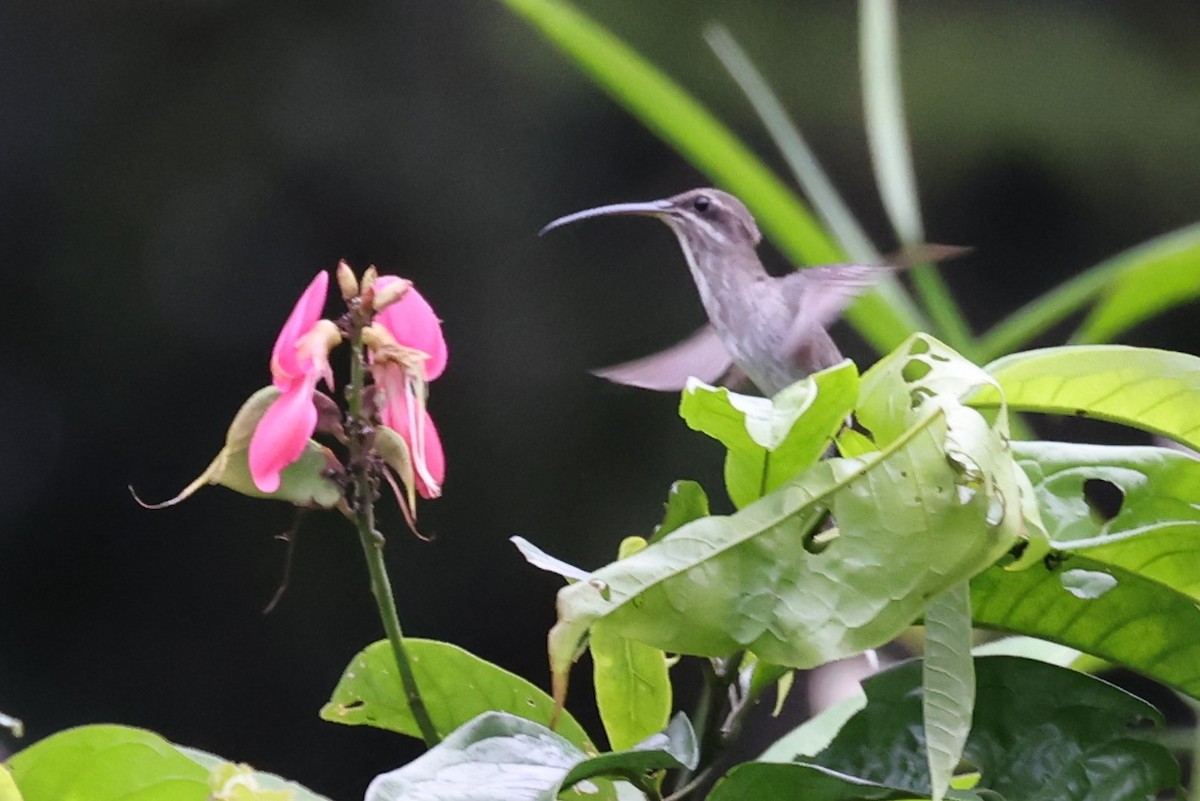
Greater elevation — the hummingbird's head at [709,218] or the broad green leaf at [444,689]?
the hummingbird's head at [709,218]

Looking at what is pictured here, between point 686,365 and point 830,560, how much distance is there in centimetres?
56

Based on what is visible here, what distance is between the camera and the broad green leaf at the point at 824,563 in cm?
33

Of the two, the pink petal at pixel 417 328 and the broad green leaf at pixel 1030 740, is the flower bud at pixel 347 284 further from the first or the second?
the broad green leaf at pixel 1030 740

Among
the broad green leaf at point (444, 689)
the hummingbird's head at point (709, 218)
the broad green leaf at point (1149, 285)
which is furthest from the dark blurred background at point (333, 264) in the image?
the broad green leaf at point (444, 689)

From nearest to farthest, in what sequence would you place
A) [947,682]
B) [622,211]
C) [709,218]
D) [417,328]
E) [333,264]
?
1. [947,682]
2. [417,328]
3. [622,211]
4. [709,218]
5. [333,264]

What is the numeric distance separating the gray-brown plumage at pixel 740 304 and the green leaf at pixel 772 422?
0.33 m

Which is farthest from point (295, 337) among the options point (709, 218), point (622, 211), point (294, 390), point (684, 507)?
point (709, 218)

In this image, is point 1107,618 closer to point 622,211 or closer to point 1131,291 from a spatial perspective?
point 1131,291

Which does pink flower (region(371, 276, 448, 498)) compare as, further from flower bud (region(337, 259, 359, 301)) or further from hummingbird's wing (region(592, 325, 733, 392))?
hummingbird's wing (region(592, 325, 733, 392))

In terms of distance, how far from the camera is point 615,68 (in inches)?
32.4

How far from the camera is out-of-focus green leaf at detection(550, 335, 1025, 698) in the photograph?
13.0 inches

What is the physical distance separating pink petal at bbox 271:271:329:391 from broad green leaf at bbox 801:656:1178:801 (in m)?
0.20

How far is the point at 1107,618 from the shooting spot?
426mm

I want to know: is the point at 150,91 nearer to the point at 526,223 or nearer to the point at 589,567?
the point at 526,223
